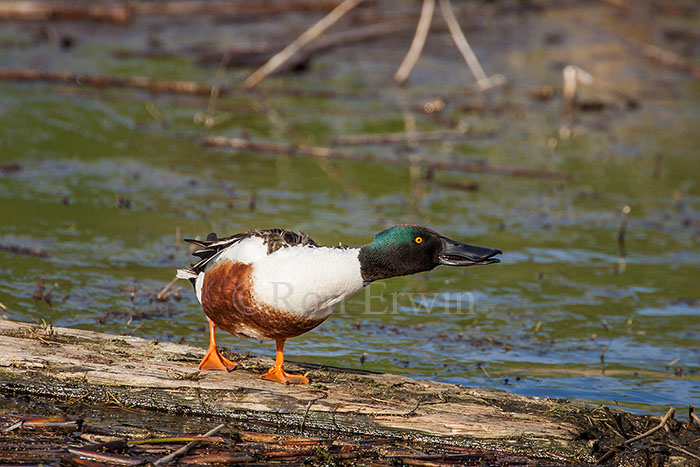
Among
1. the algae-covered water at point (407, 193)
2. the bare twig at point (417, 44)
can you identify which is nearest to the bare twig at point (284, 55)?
the algae-covered water at point (407, 193)

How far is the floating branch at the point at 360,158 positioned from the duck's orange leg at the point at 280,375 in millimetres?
5436

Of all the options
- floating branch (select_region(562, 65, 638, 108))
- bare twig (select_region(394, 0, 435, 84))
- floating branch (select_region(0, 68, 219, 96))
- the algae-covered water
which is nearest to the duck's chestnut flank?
the algae-covered water

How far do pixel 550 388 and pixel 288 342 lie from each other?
1.71m

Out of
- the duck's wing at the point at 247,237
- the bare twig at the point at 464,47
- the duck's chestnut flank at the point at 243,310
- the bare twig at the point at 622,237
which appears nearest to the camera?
the duck's chestnut flank at the point at 243,310

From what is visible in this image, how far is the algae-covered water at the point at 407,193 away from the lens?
19.6ft

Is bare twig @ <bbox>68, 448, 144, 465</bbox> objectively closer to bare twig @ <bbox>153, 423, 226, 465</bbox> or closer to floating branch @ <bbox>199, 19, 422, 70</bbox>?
bare twig @ <bbox>153, 423, 226, 465</bbox>

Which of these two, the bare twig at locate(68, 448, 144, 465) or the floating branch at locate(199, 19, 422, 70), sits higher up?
the floating branch at locate(199, 19, 422, 70)

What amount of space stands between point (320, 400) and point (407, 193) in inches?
205

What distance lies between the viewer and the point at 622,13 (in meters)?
15.5

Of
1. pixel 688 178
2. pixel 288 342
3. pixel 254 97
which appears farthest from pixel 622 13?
pixel 288 342

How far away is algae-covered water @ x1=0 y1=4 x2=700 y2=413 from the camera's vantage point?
19.6 feet

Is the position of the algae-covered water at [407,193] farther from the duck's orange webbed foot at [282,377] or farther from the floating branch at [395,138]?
the duck's orange webbed foot at [282,377]

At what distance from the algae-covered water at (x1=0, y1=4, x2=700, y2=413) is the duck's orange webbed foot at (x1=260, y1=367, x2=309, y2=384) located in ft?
3.15

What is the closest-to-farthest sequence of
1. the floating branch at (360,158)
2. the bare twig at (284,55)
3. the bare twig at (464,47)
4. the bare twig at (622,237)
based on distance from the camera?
the bare twig at (622,237) < the floating branch at (360,158) < the bare twig at (464,47) < the bare twig at (284,55)
